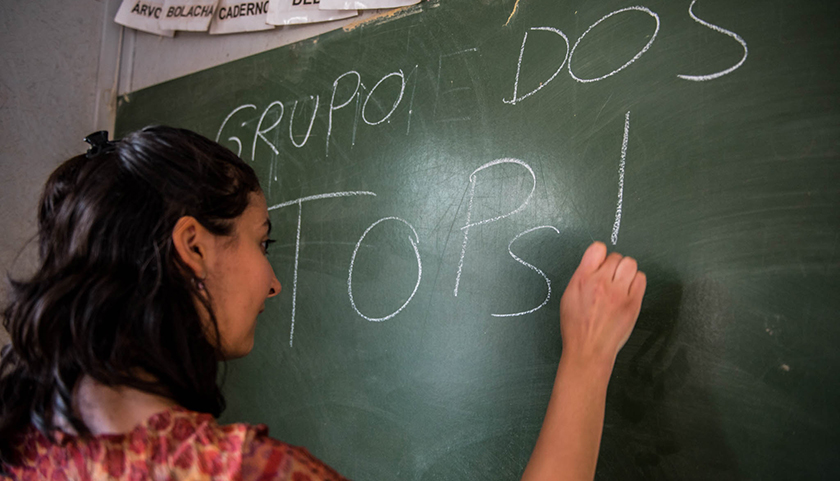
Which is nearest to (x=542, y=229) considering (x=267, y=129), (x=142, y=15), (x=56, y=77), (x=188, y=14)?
(x=267, y=129)

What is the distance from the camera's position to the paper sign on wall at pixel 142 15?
6.07ft

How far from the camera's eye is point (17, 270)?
1.89 metres

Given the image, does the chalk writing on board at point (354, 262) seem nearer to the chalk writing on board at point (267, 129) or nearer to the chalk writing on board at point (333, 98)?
the chalk writing on board at point (333, 98)

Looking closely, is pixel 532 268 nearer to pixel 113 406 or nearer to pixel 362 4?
pixel 113 406

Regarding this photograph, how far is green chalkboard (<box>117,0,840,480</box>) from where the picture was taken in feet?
2.38

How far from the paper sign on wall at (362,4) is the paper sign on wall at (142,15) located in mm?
813

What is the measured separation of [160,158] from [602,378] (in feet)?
2.17

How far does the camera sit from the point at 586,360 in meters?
0.72

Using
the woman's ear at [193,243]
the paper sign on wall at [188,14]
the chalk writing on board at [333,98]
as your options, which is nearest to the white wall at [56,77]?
the paper sign on wall at [188,14]

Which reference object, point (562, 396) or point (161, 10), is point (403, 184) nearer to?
point (562, 396)

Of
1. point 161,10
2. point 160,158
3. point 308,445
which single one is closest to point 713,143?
point 160,158

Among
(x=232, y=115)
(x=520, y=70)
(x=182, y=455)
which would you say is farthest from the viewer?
(x=232, y=115)

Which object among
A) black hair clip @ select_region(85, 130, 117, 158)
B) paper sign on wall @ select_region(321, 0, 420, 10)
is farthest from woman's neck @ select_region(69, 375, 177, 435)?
paper sign on wall @ select_region(321, 0, 420, 10)

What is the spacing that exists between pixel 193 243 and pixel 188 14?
1.37 metres
